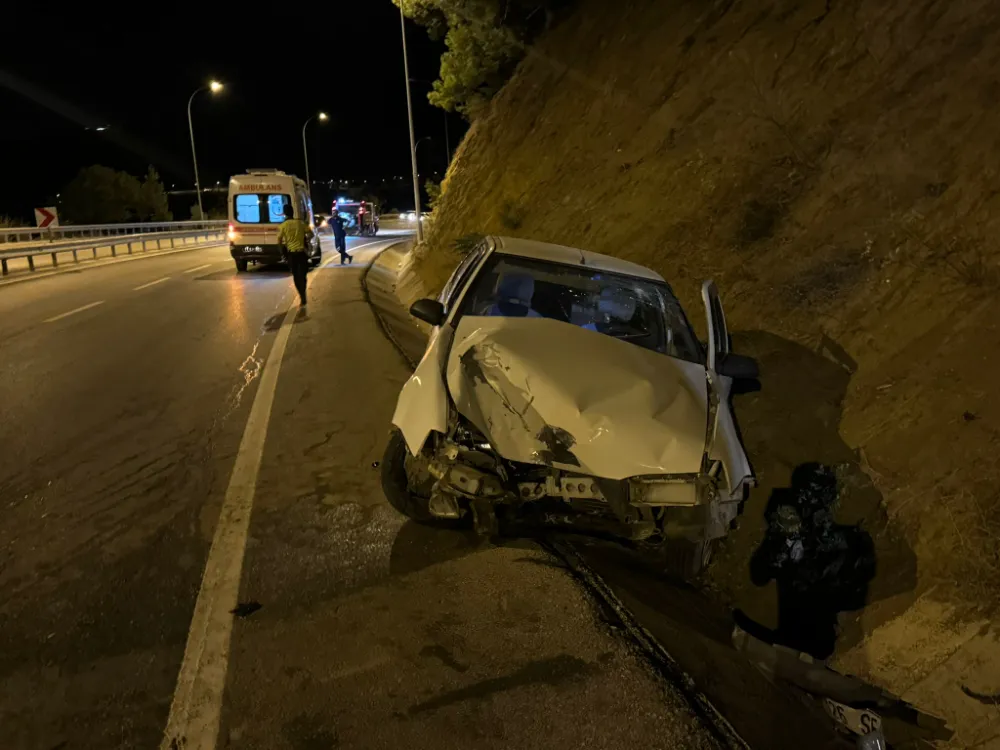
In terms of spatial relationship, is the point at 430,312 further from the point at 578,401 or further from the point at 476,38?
the point at 476,38

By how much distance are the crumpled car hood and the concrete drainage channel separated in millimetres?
795

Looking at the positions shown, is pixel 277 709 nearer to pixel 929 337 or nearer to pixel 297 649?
pixel 297 649

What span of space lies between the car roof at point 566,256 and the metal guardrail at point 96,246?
18499 mm

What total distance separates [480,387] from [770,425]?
3.51 meters

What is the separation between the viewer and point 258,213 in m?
20.9

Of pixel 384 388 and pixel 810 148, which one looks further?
pixel 810 148

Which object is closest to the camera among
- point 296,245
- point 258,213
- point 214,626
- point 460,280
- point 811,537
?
point 214,626

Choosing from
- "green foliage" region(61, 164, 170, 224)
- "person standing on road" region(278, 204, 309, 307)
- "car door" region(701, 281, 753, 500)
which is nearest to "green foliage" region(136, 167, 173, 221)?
"green foliage" region(61, 164, 170, 224)

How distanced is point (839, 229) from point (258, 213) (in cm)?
1671

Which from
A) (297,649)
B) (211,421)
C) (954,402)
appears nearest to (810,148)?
(954,402)

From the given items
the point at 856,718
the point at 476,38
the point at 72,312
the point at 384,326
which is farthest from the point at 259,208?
the point at 856,718

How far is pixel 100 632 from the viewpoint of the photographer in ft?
12.1

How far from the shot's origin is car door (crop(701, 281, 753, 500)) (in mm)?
3971

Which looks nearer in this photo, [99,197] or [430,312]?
[430,312]
